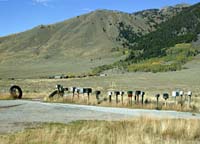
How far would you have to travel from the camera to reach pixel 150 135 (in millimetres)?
14875

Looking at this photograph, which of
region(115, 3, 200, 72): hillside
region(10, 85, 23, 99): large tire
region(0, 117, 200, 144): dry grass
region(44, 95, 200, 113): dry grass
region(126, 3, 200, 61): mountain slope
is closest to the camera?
region(0, 117, 200, 144): dry grass

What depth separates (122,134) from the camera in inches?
571

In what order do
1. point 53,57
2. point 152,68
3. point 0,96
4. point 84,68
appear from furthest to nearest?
point 53,57, point 84,68, point 152,68, point 0,96

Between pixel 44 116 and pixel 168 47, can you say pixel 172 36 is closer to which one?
pixel 168 47

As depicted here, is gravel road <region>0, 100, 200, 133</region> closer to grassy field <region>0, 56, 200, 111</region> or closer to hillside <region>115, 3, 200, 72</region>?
grassy field <region>0, 56, 200, 111</region>

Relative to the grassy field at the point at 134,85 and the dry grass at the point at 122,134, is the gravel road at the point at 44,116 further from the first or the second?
the grassy field at the point at 134,85

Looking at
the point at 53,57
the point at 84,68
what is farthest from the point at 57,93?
the point at 53,57

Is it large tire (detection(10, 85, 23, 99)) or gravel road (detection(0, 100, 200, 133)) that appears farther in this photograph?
large tire (detection(10, 85, 23, 99))

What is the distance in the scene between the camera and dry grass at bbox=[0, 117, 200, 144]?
13.0 metres

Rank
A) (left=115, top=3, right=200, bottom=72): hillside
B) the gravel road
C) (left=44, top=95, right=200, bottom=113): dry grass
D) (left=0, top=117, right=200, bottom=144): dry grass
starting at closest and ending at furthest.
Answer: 1. (left=0, top=117, right=200, bottom=144): dry grass
2. the gravel road
3. (left=44, top=95, right=200, bottom=113): dry grass
4. (left=115, top=3, right=200, bottom=72): hillside

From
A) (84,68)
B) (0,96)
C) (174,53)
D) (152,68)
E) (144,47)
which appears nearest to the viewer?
(0,96)

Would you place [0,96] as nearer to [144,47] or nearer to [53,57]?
[144,47]

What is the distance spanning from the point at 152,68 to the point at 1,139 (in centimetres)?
9400

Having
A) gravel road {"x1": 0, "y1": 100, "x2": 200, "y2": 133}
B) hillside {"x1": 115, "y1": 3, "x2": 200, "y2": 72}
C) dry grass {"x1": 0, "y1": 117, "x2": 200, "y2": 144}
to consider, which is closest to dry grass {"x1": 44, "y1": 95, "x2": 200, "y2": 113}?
gravel road {"x1": 0, "y1": 100, "x2": 200, "y2": 133}
